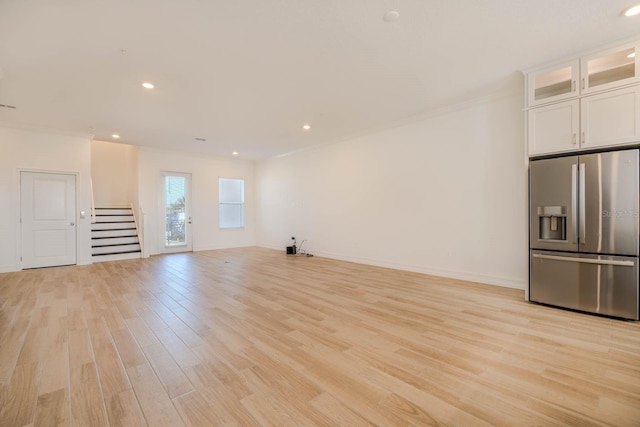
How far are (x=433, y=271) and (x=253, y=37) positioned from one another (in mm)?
4493

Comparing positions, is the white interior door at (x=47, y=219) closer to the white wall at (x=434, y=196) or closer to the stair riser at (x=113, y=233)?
the stair riser at (x=113, y=233)

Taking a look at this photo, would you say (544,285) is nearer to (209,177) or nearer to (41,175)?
(209,177)

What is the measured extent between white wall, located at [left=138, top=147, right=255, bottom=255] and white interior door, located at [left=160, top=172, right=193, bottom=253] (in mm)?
132

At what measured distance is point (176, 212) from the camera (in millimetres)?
8062

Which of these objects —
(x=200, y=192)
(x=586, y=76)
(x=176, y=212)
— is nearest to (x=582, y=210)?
(x=586, y=76)

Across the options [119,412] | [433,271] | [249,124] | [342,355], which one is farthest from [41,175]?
[433,271]

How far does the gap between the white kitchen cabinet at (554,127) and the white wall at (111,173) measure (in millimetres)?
9984

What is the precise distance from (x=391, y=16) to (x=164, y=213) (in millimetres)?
7558

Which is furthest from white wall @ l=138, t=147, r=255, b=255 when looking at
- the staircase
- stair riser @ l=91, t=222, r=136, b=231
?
stair riser @ l=91, t=222, r=136, b=231

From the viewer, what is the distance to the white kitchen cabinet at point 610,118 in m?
2.90

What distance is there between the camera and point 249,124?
5.60 m

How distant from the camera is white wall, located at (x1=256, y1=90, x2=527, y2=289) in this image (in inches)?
162

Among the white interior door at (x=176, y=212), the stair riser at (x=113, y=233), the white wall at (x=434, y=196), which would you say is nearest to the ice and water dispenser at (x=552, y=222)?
the white wall at (x=434, y=196)

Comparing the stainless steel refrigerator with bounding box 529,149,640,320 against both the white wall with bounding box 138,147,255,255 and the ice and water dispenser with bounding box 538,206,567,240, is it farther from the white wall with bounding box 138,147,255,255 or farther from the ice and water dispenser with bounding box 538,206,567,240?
the white wall with bounding box 138,147,255,255
